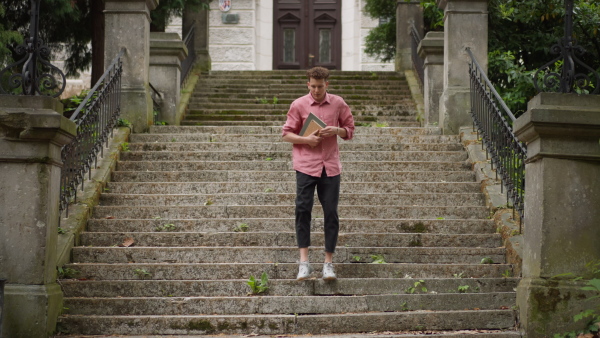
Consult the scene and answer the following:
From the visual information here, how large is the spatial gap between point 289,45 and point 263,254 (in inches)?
579

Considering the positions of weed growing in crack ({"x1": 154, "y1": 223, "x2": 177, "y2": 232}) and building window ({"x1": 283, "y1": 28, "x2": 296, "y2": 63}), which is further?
building window ({"x1": 283, "y1": 28, "x2": 296, "y2": 63})

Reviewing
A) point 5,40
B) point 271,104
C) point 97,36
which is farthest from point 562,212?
point 97,36

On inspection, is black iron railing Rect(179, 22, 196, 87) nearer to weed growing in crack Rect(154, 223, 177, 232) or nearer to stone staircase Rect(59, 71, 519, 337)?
stone staircase Rect(59, 71, 519, 337)

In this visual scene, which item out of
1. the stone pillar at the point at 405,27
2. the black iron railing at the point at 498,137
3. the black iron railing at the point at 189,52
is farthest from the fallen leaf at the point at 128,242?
the stone pillar at the point at 405,27

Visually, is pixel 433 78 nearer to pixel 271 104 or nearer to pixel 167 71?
pixel 271 104

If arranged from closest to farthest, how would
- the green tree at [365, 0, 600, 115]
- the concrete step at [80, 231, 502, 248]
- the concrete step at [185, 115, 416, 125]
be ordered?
1. the concrete step at [80, 231, 502, 248]
2. the green tree at [365, 0, 600, 115]
3. the concrete step at [185, 115, 416, 125]

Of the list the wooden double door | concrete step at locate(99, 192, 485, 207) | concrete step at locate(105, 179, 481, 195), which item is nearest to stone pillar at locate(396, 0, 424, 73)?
the wooden double door

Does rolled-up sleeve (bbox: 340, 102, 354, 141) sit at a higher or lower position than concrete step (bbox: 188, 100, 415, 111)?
lower

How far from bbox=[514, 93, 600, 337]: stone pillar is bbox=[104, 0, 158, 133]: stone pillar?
21.9 feet

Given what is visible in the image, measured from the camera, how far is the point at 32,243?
5.96m

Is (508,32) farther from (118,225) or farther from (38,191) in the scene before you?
(38,191)

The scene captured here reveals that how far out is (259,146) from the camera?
10.2 meters

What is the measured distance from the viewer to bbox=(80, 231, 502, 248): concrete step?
7.56 meters

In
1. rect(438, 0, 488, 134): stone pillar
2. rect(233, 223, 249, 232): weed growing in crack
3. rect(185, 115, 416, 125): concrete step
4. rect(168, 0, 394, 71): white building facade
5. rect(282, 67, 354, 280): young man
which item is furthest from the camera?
rect(168, 0, 394, 71): white building facade
